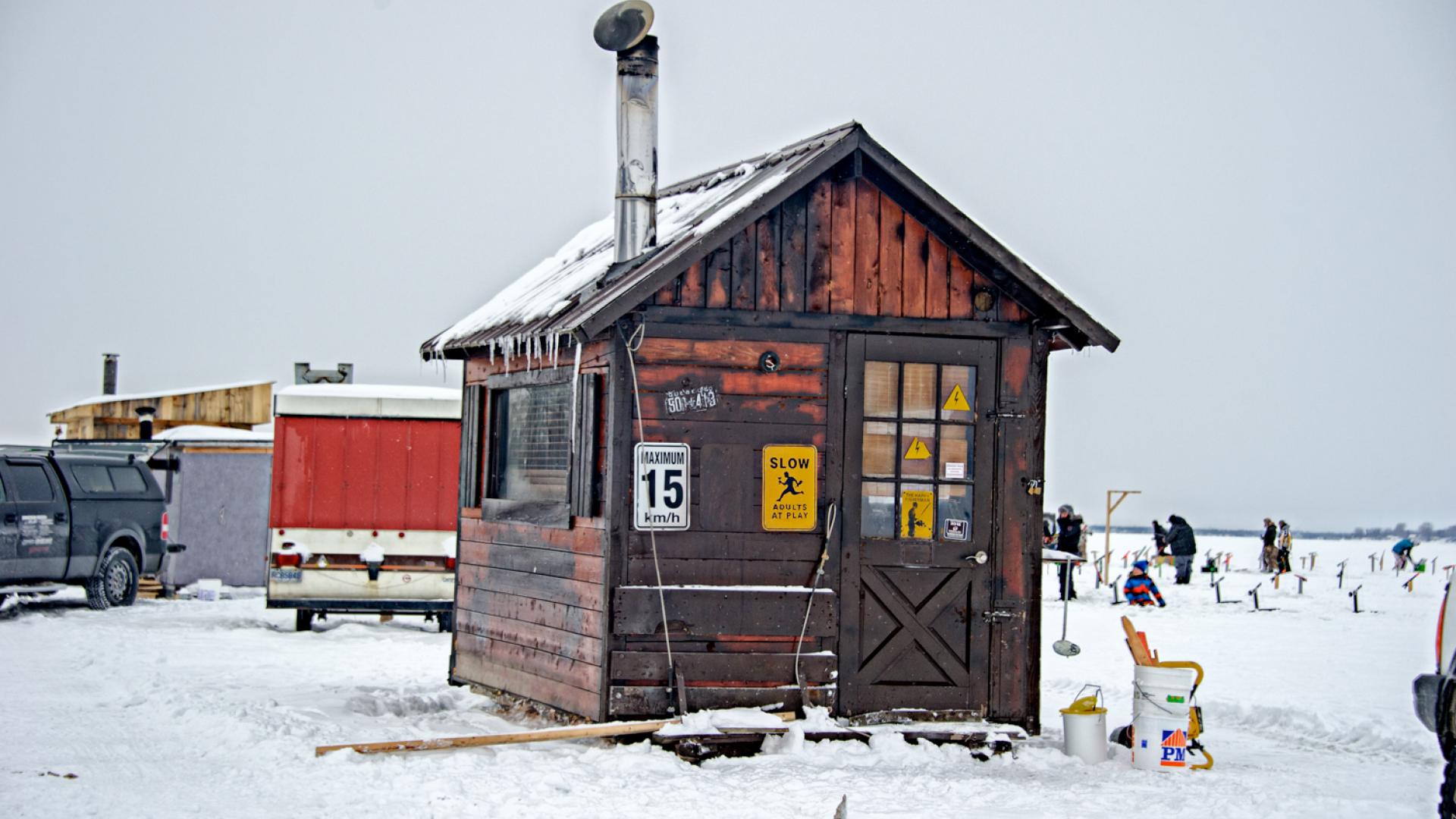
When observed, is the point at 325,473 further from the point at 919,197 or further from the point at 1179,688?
the point at 1179,688

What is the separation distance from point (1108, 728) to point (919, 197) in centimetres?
478

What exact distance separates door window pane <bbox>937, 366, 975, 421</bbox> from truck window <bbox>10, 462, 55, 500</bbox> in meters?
13.6

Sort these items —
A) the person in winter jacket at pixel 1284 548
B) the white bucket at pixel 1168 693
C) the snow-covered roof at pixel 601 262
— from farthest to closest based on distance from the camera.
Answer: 1. the person in winter jacket at pixel 1284 548
2. the snow-covered roof at pixel 601 262
3. the white bucket at pixel 1168 693

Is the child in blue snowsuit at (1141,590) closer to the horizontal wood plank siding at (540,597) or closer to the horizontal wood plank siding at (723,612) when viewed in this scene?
the horizontal wood plank siding at (540,597)

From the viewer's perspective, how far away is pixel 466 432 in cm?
1267

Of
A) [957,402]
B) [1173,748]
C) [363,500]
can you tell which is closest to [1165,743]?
[1173,748]

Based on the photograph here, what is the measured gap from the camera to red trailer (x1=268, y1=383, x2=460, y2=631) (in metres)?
17.5

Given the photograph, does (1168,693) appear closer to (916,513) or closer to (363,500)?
(916,513)

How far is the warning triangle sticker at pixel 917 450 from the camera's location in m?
10.5

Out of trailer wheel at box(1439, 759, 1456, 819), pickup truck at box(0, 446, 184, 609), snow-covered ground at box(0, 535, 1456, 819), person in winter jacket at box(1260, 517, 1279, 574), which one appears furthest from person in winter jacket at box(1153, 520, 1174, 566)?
trailer wheel at box(1439, 759, 1456, 819)

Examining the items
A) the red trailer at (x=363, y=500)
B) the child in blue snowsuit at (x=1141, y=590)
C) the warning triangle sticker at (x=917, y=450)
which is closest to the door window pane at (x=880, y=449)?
the warning triangle sticker at (x=917, y=450)

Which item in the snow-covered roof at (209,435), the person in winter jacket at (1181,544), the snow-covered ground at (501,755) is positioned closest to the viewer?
the snow-covered ground at (501,755)

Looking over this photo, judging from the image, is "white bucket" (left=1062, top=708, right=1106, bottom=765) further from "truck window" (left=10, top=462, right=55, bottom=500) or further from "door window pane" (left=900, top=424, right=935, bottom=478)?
"truck window" (left=10, top=462, right=55, bottom=500)

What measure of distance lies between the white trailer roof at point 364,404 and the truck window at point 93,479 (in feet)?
14.0
